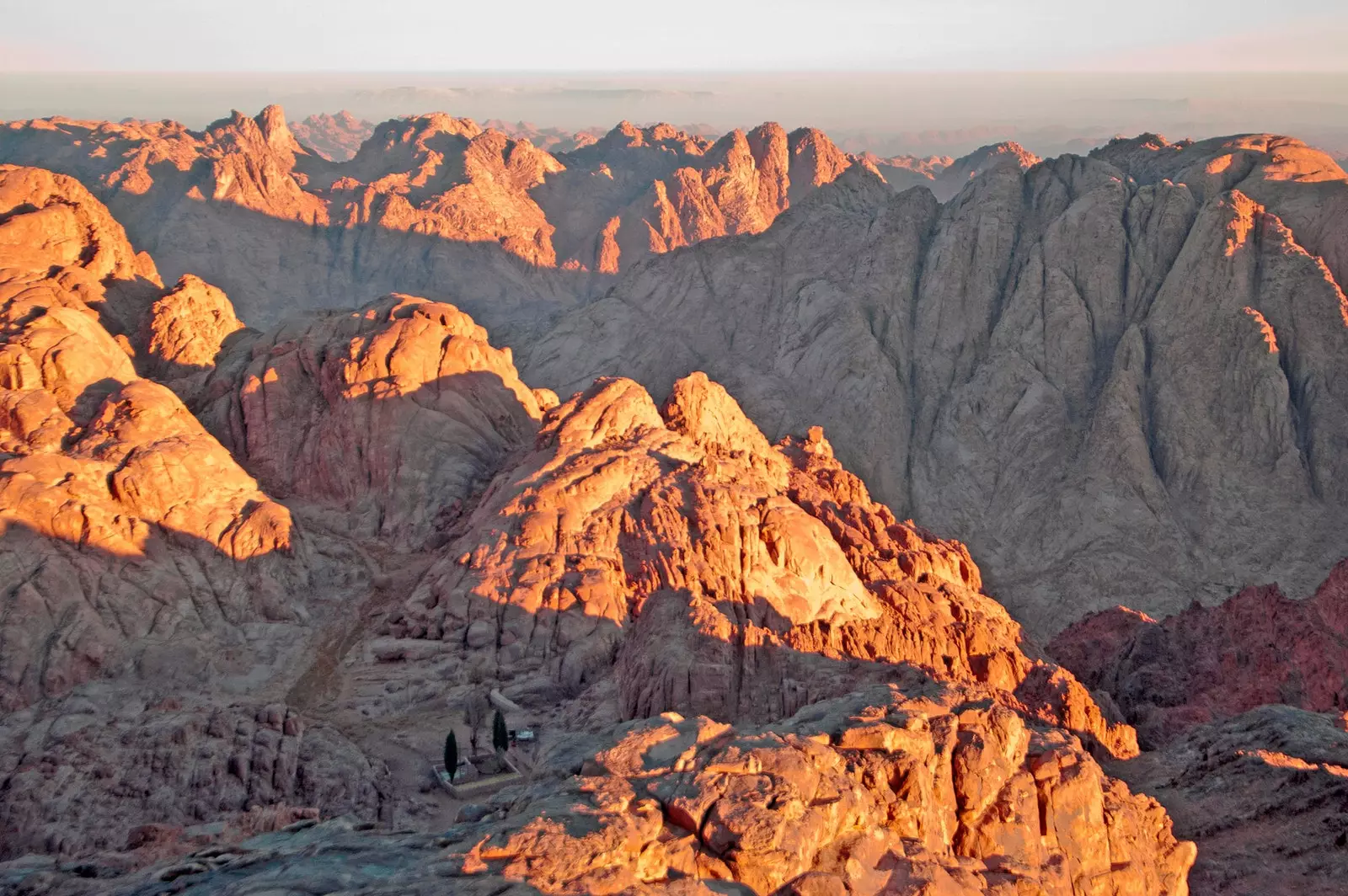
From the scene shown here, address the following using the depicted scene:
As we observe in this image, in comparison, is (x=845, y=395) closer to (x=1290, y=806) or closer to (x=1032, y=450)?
(x=1032, y=450)

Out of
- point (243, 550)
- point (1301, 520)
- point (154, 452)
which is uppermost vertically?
point (154, 452)

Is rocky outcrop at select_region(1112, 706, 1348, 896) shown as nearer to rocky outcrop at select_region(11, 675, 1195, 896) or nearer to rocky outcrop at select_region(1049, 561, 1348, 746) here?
rocky outcrop at select_region(11, 675, 1195, 896)

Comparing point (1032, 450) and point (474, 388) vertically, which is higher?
point (474, 388)

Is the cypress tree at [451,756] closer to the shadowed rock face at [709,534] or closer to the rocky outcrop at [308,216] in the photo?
the shadowed rock face at [709,534]

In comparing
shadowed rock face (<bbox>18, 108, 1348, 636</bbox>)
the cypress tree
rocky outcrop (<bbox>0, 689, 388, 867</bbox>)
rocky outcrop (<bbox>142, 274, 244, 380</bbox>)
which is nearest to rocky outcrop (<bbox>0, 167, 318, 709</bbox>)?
rocky outcrop (<bbox>142, 274, 244, 380</bbox>)

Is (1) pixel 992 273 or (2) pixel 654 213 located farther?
(2) pixel 654 213

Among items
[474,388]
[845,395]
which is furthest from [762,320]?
[474,388]

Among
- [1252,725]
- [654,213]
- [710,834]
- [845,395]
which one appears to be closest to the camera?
[710,834]

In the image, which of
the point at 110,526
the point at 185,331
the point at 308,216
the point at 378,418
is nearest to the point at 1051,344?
the point at 378,418
